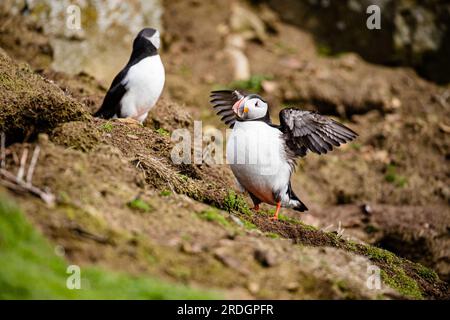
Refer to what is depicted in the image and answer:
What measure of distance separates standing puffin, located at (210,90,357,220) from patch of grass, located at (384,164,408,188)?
4034 millimetres

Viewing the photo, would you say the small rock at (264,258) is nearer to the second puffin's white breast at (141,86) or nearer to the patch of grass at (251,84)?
the second puffin's white breast at (141,86)

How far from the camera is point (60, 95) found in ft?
19.9

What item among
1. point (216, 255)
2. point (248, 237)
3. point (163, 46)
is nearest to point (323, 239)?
point (248, 237)

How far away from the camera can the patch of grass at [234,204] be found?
623 centimetres

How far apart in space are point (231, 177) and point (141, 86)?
1511mm

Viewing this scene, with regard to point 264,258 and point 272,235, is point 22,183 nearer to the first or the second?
point 264,258

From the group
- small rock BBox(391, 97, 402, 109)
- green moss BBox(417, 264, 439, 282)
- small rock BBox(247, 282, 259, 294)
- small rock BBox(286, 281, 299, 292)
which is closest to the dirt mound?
small rock BBox(247, 282, 259, 294)

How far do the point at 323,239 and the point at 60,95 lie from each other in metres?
2.76

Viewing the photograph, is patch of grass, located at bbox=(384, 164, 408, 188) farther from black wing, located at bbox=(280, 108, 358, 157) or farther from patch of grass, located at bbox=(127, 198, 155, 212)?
patch of grass, located at bbox=(127, 198, 155, 212)

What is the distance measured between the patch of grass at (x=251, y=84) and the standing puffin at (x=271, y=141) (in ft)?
16.4

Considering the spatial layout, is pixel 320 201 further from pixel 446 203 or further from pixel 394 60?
pixel 394 60

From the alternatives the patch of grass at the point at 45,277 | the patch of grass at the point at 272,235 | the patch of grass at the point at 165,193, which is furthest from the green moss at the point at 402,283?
the patch of grass at the point at 165,193

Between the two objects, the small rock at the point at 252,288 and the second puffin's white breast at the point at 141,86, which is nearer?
the small rock at the point at 252,288

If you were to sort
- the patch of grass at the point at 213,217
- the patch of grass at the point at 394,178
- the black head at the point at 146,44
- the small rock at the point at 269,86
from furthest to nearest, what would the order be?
the small rock at the point at 269,86
the patch of grass at the point at 394,178
the black head at the point at 146,44
the patch of grass at the point at 213,217
